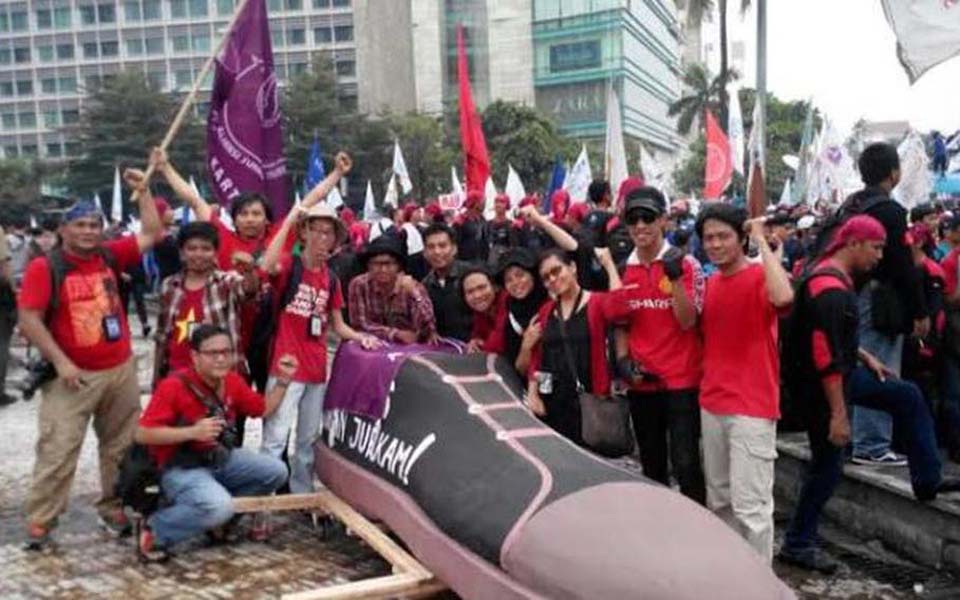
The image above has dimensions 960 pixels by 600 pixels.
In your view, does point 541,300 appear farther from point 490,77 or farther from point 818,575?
point 490,77

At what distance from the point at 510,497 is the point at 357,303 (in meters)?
2.38

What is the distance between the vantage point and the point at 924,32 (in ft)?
17.1

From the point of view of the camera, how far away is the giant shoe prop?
11.6 ft

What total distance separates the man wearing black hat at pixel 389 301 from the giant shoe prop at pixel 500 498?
417mm

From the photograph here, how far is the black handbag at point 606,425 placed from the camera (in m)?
4.88

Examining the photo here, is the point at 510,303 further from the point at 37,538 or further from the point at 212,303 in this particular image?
the point at 37,538

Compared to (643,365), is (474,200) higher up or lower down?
higher up

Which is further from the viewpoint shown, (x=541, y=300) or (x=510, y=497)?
(x=541, y=300)

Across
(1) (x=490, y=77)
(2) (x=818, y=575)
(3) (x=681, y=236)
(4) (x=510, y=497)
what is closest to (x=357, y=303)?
(4) (x=510, y=497)

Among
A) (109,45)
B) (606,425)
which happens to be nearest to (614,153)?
(606,425)

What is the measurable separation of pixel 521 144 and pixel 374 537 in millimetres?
46636

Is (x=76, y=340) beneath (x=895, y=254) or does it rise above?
beneath

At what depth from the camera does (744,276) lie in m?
4.46

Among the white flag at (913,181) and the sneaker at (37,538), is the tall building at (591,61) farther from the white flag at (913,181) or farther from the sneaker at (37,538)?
the sneaker at (37,538)
